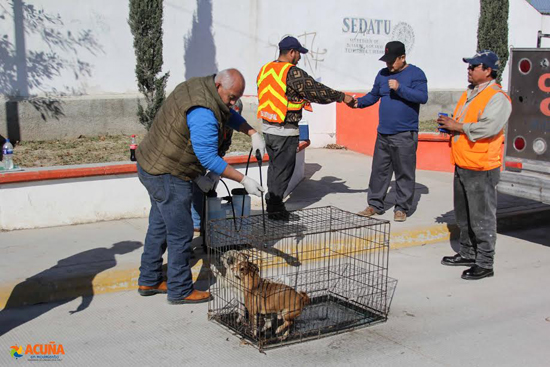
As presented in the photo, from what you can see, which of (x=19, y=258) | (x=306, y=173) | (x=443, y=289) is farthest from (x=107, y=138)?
(x=443, y=289)

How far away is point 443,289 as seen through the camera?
5.82m

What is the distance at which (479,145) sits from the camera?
589 centimetres

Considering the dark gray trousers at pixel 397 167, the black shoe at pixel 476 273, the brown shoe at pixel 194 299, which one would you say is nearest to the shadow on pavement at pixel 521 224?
the dark gray trousers at pixel 397 167

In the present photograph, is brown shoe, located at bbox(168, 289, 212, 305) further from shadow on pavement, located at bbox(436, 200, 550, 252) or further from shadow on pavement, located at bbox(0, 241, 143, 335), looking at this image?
shadow on pavement, located at bbox(436, 200, 550, 252)

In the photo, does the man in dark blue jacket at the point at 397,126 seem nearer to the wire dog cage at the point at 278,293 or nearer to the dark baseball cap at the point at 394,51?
the dark baseball cap at the point at 394,51

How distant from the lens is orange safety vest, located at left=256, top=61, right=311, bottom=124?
6.77 metres

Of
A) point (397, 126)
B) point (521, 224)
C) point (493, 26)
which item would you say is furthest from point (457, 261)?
point (493, 26)

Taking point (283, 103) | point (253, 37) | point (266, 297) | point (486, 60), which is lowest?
point (266, 297)

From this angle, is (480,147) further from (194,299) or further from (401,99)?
(194,299)

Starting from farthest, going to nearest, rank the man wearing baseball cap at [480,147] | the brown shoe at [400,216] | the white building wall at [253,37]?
the white building wall at [253,37]
the brown shoe at [400,216]
the man wearing baseball cap at [480,147]

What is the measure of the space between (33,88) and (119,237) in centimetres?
565

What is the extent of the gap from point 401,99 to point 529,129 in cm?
148

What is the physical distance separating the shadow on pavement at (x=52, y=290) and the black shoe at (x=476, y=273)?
336 centimetres

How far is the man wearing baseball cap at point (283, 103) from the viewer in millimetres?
Result: 6754
